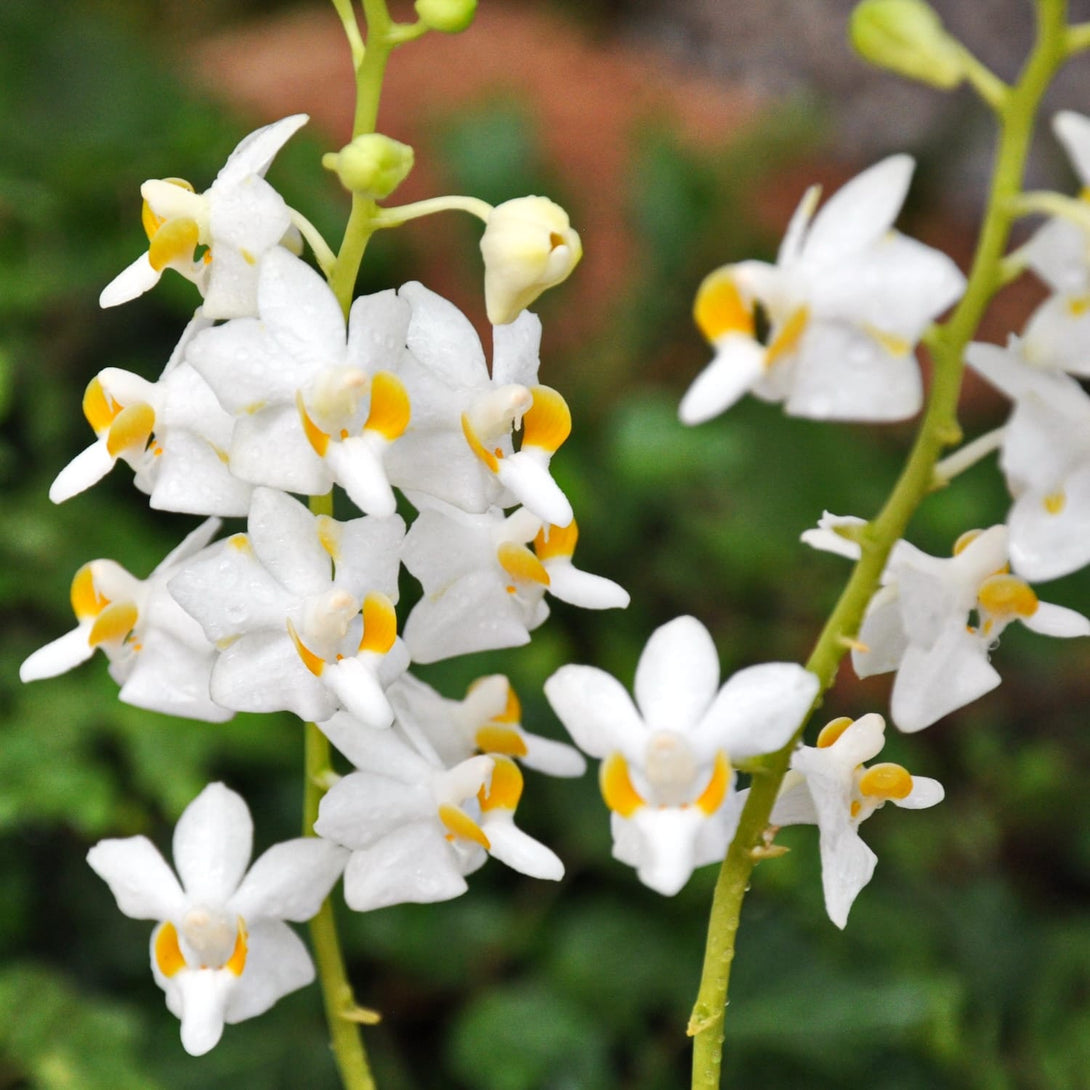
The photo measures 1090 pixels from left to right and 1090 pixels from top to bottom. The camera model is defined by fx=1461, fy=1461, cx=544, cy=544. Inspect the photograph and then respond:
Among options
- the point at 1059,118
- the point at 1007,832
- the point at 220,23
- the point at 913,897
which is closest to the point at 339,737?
the point at 1059,118

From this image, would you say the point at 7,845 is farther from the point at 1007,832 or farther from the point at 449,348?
the point at 1007,832

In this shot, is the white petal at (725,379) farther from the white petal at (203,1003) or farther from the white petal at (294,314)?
the white petal at (203,1003)

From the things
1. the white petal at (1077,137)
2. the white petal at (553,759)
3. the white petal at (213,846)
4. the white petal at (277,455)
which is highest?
the white petal at (1077,137)

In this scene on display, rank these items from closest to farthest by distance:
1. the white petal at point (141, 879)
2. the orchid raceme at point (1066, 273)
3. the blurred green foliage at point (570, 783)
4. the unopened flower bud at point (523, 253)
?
the orchid raceme at point (1066, 273), the unopened flower bud at point (523, 253), the white petal at point (141, 879), the blurred green foliage at point (570, 783)

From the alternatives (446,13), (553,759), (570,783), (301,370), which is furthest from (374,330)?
(570,783)

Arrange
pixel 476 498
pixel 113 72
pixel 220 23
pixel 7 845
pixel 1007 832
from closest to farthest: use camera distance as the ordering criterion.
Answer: pixel 476 498
pixel 7 845
pixel 1007 832
pixel 113 72
pixel 220 23

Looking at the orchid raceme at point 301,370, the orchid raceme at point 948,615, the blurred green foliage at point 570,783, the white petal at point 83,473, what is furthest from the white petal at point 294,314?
the blurred green foliage at point 570,783

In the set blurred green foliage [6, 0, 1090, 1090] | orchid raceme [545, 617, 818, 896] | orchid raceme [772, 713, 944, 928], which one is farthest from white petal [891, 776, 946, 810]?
blurred green foliage [6, 0, 1090, 1090]
